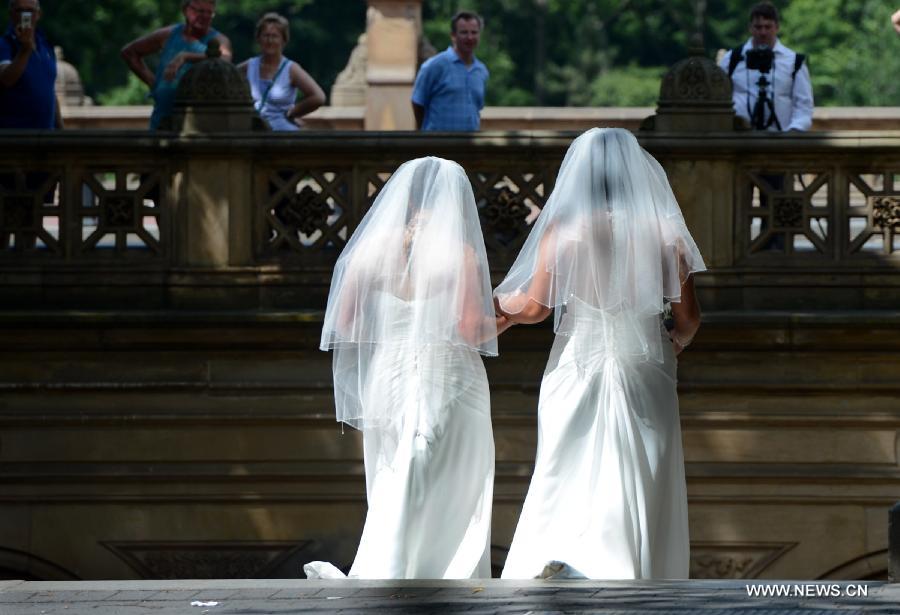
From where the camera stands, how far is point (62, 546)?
41.8 ft

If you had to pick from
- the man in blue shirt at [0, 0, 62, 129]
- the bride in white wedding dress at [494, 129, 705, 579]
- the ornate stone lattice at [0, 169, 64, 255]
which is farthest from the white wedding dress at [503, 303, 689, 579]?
the man in blue shirt at [0, 0, 62, 129]

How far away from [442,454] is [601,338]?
0.96 metres

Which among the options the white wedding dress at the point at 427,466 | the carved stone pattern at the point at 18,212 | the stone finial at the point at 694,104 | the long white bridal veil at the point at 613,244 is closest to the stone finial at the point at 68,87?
the carved stone pattern at the point at 18,212

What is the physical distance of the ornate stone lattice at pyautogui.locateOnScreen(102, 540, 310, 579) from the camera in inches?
500

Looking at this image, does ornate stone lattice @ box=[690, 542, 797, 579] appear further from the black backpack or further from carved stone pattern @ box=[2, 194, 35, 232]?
carved stone pattern @ box=[2, 194, 35, 232]

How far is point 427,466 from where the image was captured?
32.2 feet

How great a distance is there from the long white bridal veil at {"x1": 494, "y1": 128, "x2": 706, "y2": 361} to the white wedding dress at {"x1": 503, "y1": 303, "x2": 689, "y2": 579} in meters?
0.08

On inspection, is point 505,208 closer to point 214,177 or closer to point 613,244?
point 214,177

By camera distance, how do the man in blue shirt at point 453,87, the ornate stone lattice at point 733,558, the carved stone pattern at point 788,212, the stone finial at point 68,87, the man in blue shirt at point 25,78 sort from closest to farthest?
the carved stone pattern at point 788,212
the ornate stone lattice at point 733,558
the man in blue shirt at point 25,78
the man in blue shirt at point 453,87
the stone finial at point 68,87

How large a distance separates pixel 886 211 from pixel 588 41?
63.2 metres

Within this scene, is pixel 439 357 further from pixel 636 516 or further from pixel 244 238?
pixel 244 238

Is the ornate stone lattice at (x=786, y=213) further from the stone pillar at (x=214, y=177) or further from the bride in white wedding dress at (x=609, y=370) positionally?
the stone pillar at (x=214, y=177)

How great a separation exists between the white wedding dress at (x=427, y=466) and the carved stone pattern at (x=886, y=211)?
11.8 feet

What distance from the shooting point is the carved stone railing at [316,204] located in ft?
40.9
